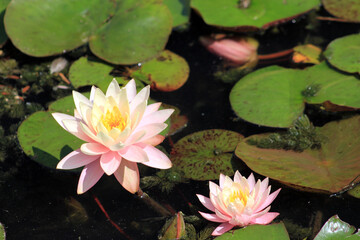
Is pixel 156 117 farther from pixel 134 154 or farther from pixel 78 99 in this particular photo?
pixel 78 99

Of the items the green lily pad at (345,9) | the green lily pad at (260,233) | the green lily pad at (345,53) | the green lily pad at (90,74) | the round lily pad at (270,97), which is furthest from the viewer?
the green lily pad at (345,9)

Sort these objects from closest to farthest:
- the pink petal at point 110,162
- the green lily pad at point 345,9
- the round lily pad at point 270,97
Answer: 1. the pink petal at point 110,162
2. the round lily pad at point 270,97
3. the green lily pad at point 345,9

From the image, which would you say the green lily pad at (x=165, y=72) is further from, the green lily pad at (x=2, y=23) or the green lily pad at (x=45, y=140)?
the green lily pad at (x=2, y=23)

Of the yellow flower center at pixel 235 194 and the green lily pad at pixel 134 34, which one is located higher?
the green lily pad at pixel 134 34

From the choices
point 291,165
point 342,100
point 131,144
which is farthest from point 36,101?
point 342,100

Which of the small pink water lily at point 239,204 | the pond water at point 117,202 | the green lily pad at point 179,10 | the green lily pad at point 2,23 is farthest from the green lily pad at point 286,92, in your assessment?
the green lily pad at point 2,23

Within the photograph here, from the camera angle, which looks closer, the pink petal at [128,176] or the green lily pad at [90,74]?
the pink petal at [128,176]

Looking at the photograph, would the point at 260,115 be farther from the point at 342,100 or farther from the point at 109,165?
the point at 109,165

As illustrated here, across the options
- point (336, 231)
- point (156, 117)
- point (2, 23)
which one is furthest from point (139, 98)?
point (2, 23)
